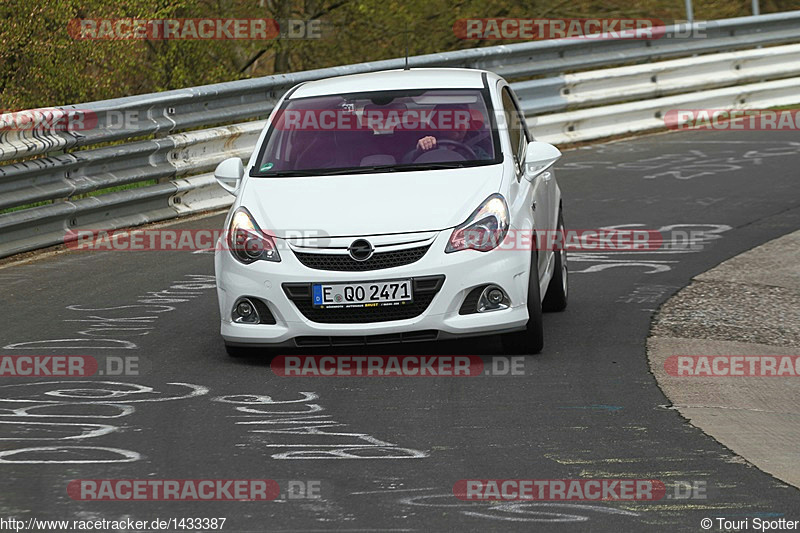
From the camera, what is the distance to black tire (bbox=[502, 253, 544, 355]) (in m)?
8.18

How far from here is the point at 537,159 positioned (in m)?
8.71

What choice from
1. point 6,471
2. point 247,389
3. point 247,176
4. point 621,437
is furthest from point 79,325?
point 621,437

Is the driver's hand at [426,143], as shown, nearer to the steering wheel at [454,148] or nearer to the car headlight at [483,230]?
the steering wheel at [454,148]

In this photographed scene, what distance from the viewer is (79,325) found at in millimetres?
9570

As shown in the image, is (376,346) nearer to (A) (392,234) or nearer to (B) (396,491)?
(A) (392,234)

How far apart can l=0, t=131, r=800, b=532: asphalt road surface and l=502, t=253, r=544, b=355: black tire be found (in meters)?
0.09

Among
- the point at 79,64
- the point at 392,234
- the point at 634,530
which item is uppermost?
the point at 79,64

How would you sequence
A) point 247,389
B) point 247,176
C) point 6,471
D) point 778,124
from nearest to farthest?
1. point 6,471
2. point 247,389
3. point 247,176
4. point 778,124

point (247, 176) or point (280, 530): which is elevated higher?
point (247, 176)

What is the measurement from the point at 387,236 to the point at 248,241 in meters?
0.84

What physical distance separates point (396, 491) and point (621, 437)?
128 cm
